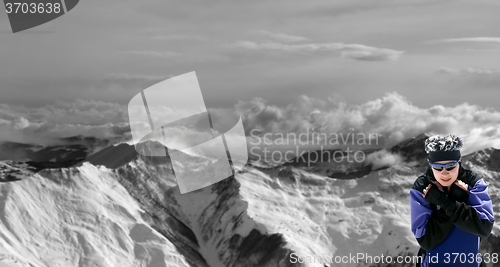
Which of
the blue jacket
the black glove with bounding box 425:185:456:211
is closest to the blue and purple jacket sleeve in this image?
the blue jacket

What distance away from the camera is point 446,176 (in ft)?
49.8

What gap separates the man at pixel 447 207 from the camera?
576 inches

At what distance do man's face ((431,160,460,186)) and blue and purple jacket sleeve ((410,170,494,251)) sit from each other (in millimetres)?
322

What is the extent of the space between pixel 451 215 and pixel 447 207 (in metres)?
0.28

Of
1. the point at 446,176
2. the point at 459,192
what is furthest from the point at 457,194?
the point at 446,176

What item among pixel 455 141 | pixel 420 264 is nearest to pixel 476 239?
pixel 420 264

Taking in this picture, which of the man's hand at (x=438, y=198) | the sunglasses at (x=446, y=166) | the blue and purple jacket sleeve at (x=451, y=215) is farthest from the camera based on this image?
the sunglasses at (x=446, y=166)

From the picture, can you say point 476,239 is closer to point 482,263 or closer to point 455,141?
point 482,263

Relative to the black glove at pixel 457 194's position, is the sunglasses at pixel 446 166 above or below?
above

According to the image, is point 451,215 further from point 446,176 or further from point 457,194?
point 446,176

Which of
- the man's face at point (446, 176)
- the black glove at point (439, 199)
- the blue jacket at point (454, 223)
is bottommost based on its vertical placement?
the blue jacket at point (454, 223)

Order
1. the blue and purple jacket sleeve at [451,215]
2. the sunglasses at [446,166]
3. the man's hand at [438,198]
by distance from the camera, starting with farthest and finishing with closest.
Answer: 1. the sunglasses at [446,166]
2. the man's hand at [438,198]
3. the blue and purple jacket sleeve at [451,215]

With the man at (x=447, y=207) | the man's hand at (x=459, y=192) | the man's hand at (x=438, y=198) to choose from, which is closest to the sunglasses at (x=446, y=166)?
the man at (x=447, y=207)

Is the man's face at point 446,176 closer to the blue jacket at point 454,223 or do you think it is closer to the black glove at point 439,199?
the blue jacket at point 454,223
